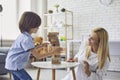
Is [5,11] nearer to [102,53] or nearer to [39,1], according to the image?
[39,1]

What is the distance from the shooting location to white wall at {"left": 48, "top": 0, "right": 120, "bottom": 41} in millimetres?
5539

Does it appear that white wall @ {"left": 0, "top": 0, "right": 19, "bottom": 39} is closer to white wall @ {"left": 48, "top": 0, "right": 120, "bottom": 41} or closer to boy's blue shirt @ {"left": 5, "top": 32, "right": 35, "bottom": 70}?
Answer: white wall @ {"left": 48, "top": 0, "right": 120, "bottom": 41}

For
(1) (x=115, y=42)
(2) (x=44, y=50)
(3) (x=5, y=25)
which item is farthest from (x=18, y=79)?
(3) (x=5, y=25)

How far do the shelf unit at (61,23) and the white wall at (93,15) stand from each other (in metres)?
0.14

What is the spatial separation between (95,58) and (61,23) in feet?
11.2

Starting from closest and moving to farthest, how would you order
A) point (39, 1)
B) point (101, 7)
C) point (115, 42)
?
point (115, 42) → point (101, 7) → point (39, 1)

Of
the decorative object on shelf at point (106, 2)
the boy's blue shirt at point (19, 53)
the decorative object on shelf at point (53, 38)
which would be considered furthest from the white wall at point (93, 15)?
the boy's blue shirt at point (19, 53)

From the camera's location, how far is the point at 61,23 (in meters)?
5.82

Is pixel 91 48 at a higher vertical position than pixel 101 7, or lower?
lower

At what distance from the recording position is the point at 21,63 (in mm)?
2127

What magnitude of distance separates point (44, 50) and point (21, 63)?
0.33 m

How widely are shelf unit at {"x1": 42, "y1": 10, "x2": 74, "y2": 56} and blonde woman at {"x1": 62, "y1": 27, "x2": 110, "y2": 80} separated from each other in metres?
3.18

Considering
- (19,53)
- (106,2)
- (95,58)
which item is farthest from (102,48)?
(106,2)

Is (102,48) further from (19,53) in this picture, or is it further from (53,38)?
(19,53)
